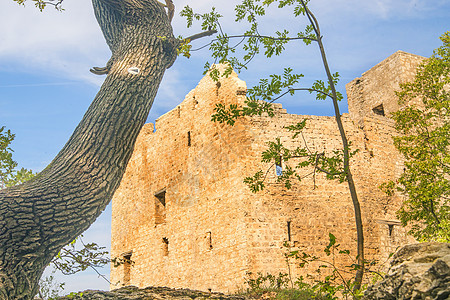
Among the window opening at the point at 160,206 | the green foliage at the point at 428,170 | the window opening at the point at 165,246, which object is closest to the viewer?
the green foliage at the point at 428,170

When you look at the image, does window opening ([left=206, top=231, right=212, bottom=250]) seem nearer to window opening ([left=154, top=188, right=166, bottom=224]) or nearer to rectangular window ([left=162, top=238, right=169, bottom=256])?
rectangular window ([left=162, top=238, right=169, bottom=256])

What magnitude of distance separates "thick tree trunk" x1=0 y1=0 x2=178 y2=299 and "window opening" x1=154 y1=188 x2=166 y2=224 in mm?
9339

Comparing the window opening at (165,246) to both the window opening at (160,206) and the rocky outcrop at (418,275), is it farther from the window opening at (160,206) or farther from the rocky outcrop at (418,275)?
the rocky outcrop at (418,275)

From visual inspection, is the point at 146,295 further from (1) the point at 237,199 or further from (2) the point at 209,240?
(2) the point at 209,240

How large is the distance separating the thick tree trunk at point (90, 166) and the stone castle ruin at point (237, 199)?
633 cm

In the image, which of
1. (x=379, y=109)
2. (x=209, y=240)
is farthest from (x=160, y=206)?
(x=379, y=109)

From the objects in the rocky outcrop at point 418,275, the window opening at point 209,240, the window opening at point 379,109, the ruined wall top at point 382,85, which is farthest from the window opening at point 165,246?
the rocky outcrop at point 418,275

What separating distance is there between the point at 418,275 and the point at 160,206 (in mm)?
12067

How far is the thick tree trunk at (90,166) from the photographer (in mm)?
4223

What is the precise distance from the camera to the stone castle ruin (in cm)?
1135

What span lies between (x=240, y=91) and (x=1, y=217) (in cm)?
898

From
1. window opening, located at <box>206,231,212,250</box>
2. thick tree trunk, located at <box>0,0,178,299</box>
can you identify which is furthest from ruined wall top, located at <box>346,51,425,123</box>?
thick tree trunk, located at <box>0,0,178,299</box>

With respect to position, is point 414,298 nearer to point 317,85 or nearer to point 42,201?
point 42,201

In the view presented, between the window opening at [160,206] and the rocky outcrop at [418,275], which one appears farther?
the window opening at [160,206]
